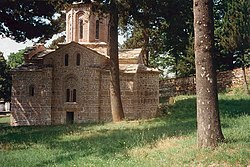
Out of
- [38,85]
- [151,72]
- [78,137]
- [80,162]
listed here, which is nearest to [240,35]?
[151,72]

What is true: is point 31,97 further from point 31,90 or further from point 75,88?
point 75,88

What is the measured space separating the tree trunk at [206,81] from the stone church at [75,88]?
54.1 ft

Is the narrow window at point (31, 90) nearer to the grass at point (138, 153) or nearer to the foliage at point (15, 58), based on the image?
the grass at point (138, 153)

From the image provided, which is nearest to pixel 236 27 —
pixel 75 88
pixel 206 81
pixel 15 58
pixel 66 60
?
pixel 75 88

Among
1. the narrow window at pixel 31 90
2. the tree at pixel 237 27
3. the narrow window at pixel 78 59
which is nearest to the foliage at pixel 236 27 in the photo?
the tree at pixel 237 27

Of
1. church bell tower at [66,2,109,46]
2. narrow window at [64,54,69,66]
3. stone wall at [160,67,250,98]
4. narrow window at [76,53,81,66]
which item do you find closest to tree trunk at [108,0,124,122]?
narrow window at [76,53,81,66]

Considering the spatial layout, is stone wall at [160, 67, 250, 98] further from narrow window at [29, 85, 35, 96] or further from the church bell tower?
narrow window at [29, 85, 35, 96]

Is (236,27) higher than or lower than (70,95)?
higher

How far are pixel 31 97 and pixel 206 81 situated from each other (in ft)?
63.2

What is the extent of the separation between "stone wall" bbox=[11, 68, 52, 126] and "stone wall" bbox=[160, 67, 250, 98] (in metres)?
12.5

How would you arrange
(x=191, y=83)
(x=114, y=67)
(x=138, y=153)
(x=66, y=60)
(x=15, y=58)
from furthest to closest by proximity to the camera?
(x=15, y=58), (x=191, y=83), (x=66, y=60), (x=114, y=67), (x=138, y=153)

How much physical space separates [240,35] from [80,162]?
20.0 m

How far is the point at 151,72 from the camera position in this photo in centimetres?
2478

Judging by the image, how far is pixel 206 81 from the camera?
7.34 m
